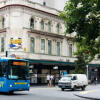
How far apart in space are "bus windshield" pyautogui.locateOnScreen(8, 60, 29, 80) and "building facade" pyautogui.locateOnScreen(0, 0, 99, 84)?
17.6 meters

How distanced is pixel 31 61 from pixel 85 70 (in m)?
14.9

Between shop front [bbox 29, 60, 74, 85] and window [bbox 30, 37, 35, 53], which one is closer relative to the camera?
shop front [bbox 29, 60, 74, 85]

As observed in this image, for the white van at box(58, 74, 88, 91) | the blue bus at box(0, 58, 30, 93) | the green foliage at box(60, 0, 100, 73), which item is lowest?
the white van at box(58, 74, 88, 91)

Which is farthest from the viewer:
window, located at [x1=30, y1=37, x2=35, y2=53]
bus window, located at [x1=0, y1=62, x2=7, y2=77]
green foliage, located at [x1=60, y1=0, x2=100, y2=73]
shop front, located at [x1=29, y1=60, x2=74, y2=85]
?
window, located at [x1=30, y1=37, x2=35, y2=53]

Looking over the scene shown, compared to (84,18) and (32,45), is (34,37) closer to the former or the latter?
(32,45)

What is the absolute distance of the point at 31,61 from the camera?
132 feet

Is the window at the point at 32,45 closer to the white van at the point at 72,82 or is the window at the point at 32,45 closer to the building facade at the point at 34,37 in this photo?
the building facade at the point at 34,37

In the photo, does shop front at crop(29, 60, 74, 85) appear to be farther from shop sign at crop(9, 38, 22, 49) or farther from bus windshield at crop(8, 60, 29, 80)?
bus windshield at crop(8, 60, 29, 80)

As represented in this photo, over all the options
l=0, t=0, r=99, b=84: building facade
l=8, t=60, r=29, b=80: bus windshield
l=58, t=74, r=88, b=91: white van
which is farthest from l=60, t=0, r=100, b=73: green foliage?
l=0, t=0, r=99, b=84: building facade

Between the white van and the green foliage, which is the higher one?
the green foliage

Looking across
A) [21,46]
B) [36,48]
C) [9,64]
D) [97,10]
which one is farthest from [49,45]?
[97,10]

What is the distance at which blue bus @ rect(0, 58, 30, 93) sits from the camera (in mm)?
21719

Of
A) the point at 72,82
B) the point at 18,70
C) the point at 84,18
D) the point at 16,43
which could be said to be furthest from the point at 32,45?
the point at 84,18

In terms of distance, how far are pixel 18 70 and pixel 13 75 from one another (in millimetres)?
595
